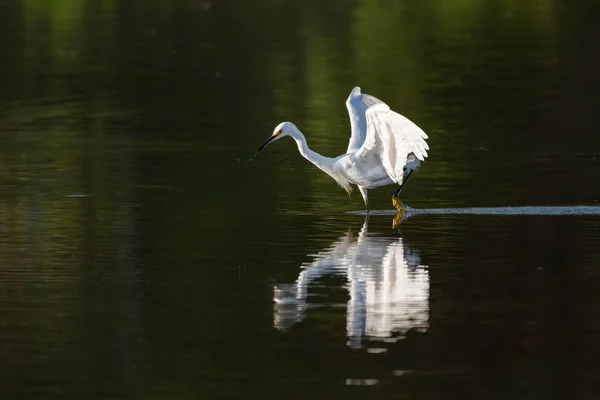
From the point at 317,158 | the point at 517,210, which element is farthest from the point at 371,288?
the point at 317,158

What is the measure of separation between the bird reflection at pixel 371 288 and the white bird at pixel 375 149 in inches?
48.4

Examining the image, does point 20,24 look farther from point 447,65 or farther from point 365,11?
point 447,65

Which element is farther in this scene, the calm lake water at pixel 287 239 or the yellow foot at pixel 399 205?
the yellow foot at pixel 399 205

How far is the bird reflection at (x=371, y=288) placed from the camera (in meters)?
12.5

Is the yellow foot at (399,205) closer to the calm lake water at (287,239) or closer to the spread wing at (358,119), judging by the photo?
the calm lake water at (287,239)

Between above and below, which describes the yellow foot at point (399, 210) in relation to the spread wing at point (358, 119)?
below

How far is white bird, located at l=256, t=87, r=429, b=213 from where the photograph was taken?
17.7 meters

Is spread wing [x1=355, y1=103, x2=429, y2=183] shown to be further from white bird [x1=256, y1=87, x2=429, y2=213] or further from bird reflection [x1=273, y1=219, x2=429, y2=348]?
bird reflection [x1=273, y1=219, x2=429, y2=348]

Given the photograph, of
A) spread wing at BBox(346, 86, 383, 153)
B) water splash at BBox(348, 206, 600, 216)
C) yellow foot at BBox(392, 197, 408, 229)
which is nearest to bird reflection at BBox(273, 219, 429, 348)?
yellow foot at BBox(392, 197, 408, 229)

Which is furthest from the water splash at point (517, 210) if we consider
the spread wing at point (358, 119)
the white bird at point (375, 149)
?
the spread wing at point (358, 119)

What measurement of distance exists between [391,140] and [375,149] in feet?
1.19

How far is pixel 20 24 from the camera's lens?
53906 mm

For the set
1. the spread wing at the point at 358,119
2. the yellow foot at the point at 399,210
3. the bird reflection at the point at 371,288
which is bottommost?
the bird reflection at the point at 371,288

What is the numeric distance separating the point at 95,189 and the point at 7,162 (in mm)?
3264
